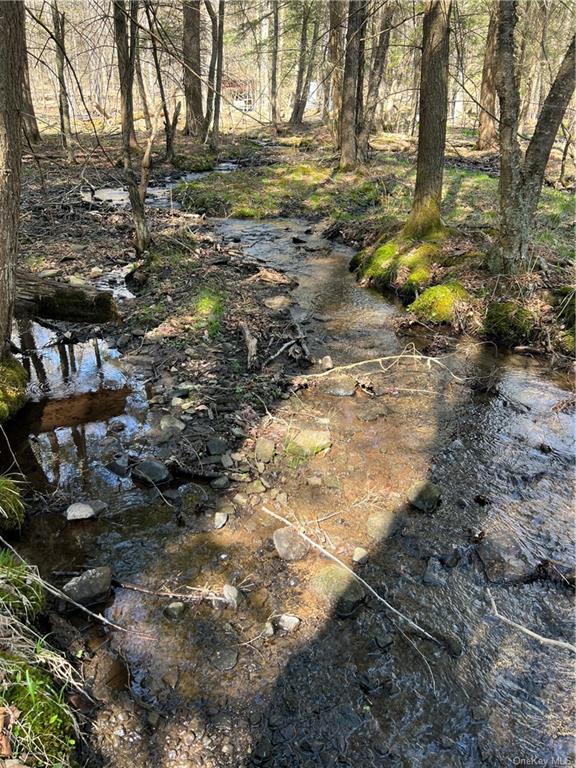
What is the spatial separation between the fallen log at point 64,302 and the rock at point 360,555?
18.4 feet

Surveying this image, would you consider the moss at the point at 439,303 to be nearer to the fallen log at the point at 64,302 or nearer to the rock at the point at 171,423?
the rock at the point at 171,423

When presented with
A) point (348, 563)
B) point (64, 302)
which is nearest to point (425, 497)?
point (348, 563)

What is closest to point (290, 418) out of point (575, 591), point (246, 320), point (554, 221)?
point (246, 320)

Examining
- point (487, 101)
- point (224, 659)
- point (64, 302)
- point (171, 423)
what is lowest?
point (224, 659)

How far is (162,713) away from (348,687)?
1.12 metres

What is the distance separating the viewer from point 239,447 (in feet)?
17.4

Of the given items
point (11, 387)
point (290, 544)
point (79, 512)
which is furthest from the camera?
point (11, 387)

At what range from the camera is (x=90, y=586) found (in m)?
3.56

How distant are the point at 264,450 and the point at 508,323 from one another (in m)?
4.76

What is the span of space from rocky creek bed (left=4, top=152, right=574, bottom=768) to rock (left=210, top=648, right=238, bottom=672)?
0.02 metres

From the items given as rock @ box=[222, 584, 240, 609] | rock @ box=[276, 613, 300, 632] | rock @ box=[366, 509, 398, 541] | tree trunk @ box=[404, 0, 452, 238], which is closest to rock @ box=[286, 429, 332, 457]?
rock @ box=[366, 509, 398, 541]

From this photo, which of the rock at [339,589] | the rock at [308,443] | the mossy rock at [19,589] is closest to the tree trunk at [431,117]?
the rock at [308,443]

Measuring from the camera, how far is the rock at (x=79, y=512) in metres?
4.27

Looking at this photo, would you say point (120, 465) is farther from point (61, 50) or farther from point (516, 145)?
point (516, 145)
